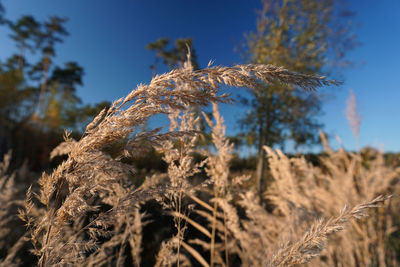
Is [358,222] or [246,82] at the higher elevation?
[246,82]

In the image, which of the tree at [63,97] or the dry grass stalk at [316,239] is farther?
the tree at [63,97]

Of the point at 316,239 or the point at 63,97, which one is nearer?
the point at 316,239

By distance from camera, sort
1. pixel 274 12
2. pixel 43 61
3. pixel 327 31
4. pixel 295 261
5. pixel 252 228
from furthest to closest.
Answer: pixel 43 61 → pixel 274 12 → pixel 327 31 → pixel 252 228 → pixel 295 261

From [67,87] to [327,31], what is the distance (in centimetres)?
2950

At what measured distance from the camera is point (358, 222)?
9.37ft

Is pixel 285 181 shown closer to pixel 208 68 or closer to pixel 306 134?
pixel 208 68

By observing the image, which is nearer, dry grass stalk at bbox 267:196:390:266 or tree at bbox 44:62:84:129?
dry grass stalk at bbox 267:196:390:266

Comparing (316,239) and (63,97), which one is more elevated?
(63,97)

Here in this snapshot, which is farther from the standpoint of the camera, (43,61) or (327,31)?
(43,61)

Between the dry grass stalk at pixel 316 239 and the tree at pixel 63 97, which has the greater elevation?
the tree at pixel 63 97

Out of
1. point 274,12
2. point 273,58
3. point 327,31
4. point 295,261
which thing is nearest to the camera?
point 295,261

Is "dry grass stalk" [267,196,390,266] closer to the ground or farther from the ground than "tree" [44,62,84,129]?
closer to the ground

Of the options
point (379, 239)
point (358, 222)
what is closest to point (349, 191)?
point (358, 222)

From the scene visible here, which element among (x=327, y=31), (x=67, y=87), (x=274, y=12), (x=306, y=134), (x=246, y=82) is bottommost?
(x=246, y=82)
